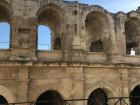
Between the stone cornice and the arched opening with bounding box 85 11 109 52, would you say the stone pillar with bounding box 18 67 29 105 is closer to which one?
the stone cornice

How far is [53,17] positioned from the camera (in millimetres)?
9164

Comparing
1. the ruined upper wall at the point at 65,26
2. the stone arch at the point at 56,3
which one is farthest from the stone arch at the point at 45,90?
the stone arch at the point at 56,3

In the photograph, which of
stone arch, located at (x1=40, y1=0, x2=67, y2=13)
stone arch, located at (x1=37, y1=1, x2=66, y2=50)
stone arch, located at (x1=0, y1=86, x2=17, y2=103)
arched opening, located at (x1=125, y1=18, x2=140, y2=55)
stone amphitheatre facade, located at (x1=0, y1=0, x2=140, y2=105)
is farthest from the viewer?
arched opening, located at (x1=125, y1=18, x2=140, y2=55)

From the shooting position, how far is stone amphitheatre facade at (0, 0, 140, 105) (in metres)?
6.78

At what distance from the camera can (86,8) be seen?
8500mm

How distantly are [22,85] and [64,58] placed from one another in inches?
96.6

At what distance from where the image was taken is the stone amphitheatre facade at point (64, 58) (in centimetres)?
678

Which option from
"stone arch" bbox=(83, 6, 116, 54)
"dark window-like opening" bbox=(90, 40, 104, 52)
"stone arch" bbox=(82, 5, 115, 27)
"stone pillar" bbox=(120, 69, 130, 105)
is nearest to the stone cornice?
"stone pillar" bbox=(120, 69, 130, 105)

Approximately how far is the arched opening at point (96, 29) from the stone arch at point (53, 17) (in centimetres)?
181

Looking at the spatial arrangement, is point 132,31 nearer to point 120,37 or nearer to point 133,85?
point 120,37

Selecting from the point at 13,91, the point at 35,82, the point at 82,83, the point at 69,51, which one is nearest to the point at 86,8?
the point at 69,51

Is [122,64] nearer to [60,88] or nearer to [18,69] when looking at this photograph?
[60,88]

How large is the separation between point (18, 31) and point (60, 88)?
346cm

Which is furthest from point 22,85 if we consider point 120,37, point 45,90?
point 120,37
